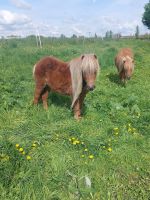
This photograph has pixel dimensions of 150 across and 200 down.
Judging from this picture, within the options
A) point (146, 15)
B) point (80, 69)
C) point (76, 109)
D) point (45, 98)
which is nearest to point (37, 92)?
point (45, 98)

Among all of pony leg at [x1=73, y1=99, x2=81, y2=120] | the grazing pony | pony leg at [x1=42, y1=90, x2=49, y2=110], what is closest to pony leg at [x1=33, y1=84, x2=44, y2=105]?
pony leg at [x1=42, y1=90, x2=49, y2=110]

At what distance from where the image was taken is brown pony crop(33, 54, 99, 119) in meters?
5.75

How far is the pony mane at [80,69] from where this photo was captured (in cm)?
570

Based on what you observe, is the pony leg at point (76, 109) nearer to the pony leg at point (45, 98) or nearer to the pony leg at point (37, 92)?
the pony leg at point (45, 98)

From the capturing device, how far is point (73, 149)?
4953 millimetres

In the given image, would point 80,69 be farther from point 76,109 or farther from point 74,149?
point 74,149

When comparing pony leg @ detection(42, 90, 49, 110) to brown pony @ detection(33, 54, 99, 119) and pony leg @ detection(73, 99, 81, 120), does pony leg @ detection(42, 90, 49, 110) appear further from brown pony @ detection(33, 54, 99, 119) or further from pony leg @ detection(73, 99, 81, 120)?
pony leg @ detection(73, 99, 81, 120)

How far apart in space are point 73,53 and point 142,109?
10838 millimetres

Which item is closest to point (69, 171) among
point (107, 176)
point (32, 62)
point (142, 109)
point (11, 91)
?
point (107, 176)

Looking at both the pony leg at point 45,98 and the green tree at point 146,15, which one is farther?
the green tree at point 146,15

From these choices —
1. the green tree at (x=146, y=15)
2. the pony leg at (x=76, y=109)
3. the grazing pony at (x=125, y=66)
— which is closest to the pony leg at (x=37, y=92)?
the pony leg at (x=76, y=109)

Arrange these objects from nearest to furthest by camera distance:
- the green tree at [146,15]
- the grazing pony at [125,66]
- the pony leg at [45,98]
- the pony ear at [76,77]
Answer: the pony ear at [76,77] < the pony leg at [45,98] < the grazing pony at [125,66] < the green tree at [146,15]

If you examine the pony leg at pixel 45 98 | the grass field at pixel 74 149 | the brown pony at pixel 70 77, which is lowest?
the grass field at pixel 74 149

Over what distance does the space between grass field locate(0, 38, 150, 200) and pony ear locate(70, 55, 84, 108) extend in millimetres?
652
